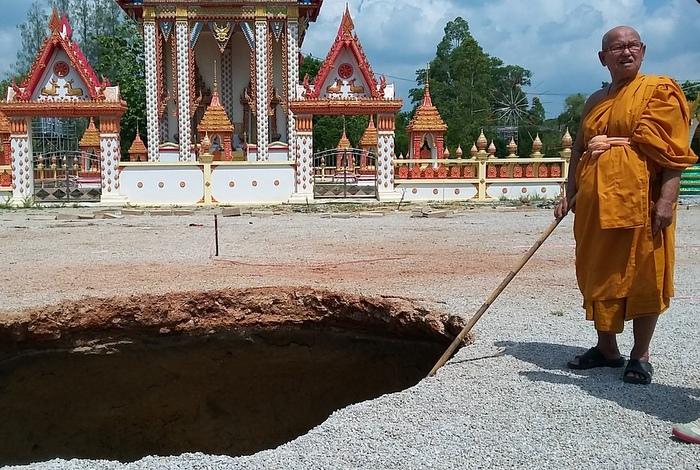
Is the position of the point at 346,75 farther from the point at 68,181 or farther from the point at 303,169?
the point at 68,181

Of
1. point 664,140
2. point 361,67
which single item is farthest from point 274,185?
point 664,140

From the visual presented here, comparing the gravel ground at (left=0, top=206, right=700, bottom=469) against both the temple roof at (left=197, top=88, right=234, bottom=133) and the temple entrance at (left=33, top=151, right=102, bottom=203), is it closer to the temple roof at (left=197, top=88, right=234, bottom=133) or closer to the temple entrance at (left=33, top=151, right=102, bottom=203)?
the temple entrance at (left=33, top=151, right=102, bottom=203)

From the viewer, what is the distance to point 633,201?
10.4 feet

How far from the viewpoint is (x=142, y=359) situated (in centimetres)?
550

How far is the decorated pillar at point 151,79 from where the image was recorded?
21031 millimetres

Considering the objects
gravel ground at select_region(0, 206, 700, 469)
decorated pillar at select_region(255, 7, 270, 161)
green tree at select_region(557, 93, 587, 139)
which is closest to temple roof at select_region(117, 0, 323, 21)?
decorated pillar at select_region(255, 7, 270, 161)

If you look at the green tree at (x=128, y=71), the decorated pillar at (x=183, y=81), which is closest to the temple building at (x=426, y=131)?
the decorated pillar at (x=183, y=81)

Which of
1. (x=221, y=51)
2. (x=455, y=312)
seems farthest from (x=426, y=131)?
(x=455, y=312)

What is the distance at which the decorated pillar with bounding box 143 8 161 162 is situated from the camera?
→ 69.0 ft

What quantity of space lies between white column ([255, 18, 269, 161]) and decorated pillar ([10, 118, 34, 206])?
6905 mm

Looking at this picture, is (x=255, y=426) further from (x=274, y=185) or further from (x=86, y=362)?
(x=274, y=185)

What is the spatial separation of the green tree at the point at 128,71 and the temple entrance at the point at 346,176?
839 cm

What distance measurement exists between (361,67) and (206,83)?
8.56m

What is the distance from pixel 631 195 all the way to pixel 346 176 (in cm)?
1708
